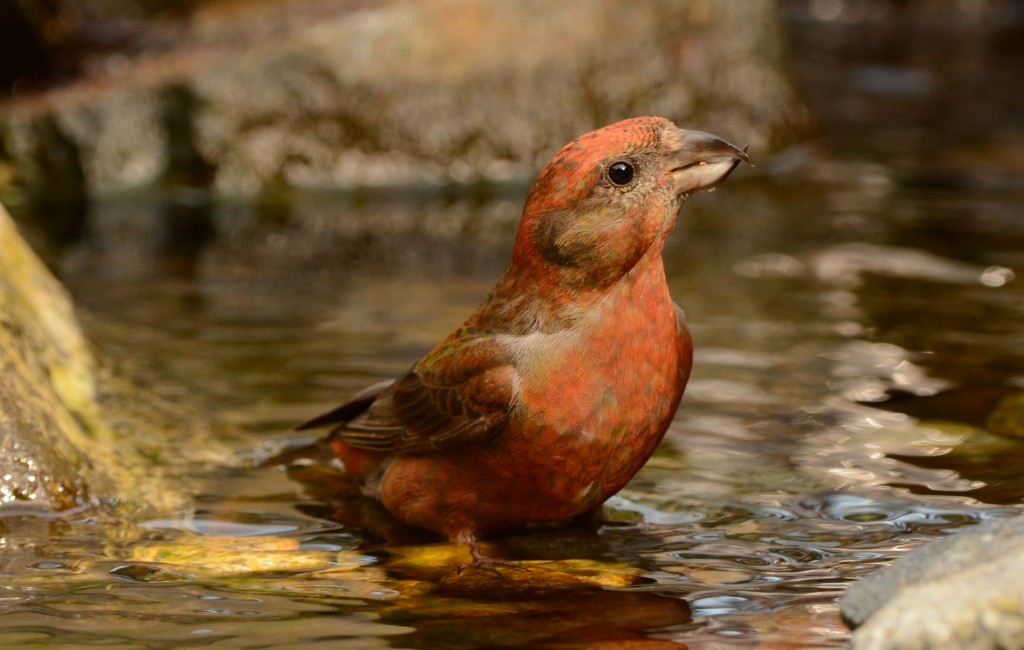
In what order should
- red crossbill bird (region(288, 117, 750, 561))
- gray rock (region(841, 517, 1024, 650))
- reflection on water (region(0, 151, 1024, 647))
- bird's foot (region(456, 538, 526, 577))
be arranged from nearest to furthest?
1. gray rock (region(841, 517, 1024, 650))
2. reflection on water (region(0, 151, 1024, 647))
3. red crossbill bird (region(288, 117, 750, 561))
4. bird's foot (region(456, 538, 526, 577))

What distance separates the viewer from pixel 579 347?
3893 millimetres

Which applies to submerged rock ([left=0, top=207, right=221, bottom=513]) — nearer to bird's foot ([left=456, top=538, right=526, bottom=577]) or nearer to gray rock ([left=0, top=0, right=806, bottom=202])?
bird's foot ([left=456, top=538, right=526, bottom=577])

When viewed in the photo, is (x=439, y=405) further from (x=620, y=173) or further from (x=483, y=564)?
(x=620, y=173)

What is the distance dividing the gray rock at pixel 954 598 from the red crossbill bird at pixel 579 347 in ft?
2.92

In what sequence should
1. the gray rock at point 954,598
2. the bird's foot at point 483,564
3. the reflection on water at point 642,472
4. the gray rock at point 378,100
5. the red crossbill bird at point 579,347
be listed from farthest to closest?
the gray rock at point 378,100 → the bird's foot at point 483,564 → the red crossbill bird at point 579,347 → the reflection on water at point 642,472 → the gray rock at point 954,598

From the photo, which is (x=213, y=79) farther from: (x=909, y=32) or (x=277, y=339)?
(x=909, y=32)

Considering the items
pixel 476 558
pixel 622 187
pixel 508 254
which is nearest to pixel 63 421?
pixel 476 558

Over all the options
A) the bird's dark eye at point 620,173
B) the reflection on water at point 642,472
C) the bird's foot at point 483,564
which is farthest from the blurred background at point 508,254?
the bird's dark eye at point 620,173

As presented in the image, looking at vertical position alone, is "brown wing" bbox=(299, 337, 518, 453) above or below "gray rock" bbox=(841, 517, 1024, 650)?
above

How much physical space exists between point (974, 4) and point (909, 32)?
2.11 metres

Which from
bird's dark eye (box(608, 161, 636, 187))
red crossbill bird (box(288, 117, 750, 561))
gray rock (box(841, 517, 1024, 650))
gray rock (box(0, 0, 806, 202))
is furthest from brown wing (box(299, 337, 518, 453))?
gray rock (box(0, 0, 806, 202))

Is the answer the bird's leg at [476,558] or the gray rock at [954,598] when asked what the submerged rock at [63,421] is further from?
the gray rock at [954,598]

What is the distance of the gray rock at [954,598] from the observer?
2822 mm

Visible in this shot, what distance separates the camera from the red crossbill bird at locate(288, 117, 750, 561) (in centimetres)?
386
